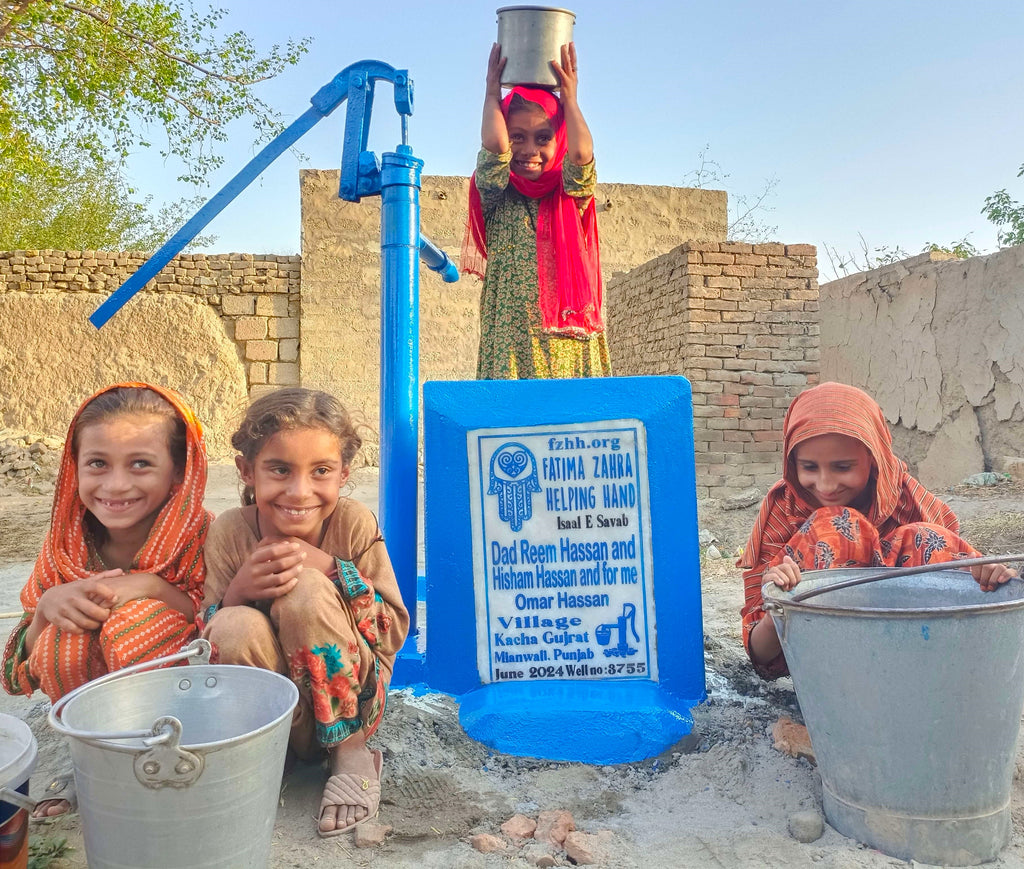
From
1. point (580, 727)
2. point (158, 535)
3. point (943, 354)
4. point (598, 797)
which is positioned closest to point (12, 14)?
point (158, 535)

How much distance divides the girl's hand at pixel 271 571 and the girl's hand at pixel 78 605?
1.12ft

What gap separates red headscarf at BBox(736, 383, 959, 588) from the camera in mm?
2014

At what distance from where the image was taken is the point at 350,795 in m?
1.64

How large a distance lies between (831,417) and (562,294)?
4.00ft

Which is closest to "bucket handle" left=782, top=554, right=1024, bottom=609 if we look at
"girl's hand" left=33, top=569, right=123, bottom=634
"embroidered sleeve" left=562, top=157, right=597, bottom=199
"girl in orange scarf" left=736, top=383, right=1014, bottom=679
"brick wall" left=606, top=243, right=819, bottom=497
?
"girl in orange scarf" left=736, top=383, right=1014, bottom=679

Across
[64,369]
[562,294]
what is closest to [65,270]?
[64,369]

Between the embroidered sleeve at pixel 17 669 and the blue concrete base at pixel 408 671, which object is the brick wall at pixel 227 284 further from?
the embroidered sleeve at pixel 17 669

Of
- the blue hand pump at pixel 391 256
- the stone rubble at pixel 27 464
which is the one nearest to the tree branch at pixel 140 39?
the stone rubble at pixel 27 464

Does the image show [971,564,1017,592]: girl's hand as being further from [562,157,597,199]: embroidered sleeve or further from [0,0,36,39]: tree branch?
[0,0,36,39]: tree branch

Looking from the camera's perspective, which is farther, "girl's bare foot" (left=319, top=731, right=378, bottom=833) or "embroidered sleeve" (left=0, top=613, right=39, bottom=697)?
"embroidered sleeve" (left=0, top=613, right=39, bottom=697)

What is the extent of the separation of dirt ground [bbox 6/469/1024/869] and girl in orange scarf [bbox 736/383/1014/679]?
0.28m

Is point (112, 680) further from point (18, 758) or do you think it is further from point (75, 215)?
point (75, 215)

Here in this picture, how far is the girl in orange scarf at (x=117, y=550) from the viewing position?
1740 mm

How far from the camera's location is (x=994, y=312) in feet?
22.2
